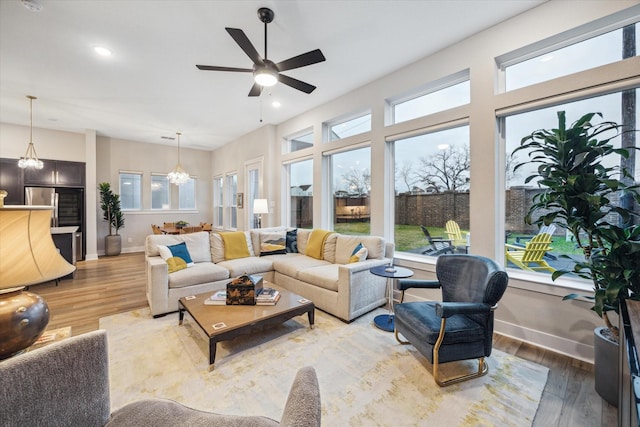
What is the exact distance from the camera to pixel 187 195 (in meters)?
8.54

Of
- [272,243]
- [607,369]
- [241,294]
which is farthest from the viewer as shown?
[272,243]

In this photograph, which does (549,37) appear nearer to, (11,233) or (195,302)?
(11,233)

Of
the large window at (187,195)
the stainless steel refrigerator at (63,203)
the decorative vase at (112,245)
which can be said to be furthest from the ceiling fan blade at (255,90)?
the decorative vase at (112,245)

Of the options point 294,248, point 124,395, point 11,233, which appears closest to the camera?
point 11,233

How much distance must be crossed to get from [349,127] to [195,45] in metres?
2.56

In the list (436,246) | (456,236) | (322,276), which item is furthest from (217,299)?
(456,236)

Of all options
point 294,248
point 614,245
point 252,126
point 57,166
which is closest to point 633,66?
point 614,245

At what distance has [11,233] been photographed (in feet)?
3.29

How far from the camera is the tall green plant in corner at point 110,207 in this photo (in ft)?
22.2

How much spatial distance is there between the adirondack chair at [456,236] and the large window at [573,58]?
1.62 meters

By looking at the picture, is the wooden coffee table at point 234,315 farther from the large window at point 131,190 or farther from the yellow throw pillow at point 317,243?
the large window at point 131,190

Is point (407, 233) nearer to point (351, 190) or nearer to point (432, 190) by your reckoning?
point (432, 190)

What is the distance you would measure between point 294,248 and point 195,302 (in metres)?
2.15

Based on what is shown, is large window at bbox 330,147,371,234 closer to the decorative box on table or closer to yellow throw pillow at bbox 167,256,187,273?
the decorative box on table
